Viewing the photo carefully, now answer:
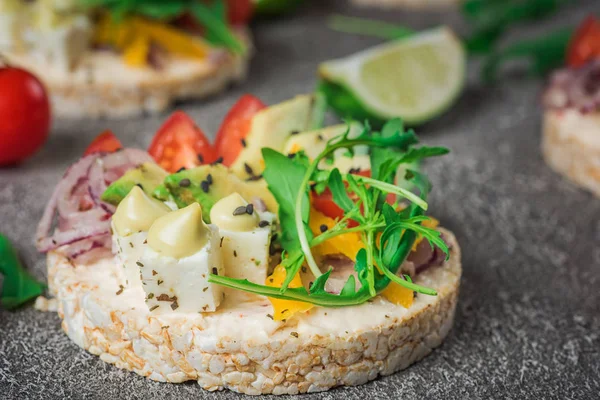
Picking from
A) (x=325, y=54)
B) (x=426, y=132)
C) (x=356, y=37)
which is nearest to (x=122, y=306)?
(x=426, y=132)

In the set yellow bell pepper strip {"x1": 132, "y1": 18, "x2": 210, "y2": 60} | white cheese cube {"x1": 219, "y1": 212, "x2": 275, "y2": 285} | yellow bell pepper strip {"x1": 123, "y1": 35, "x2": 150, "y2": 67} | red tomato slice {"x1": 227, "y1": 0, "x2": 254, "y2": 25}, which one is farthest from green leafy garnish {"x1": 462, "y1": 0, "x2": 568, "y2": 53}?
white cheese cube {"x1": 219, "y1": 212, "x2": 275, "y2": 285}

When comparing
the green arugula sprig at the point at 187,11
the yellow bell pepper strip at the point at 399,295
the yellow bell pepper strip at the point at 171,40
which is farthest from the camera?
the yellow bell pepper strip at the point at 171,40

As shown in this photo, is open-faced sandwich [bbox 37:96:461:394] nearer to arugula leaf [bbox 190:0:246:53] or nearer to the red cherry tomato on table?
the red cherry tomato on table

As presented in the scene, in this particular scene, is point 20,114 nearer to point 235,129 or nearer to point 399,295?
point 235,129

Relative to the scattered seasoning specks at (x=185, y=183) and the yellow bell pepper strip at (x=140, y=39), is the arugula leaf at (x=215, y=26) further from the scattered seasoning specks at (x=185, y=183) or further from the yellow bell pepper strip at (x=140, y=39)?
the scattered seasoning specks at (x=185, y=183)

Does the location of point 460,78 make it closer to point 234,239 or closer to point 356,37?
point 356,37

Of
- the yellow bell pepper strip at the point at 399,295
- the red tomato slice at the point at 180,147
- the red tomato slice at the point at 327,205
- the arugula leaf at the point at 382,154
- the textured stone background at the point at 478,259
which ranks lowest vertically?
the textured stone background at the point at 478,259

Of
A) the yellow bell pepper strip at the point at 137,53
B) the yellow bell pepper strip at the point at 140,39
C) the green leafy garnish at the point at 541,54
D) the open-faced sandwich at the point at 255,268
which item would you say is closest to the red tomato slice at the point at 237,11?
the yellow bell pepper strip at the point at 140,39
